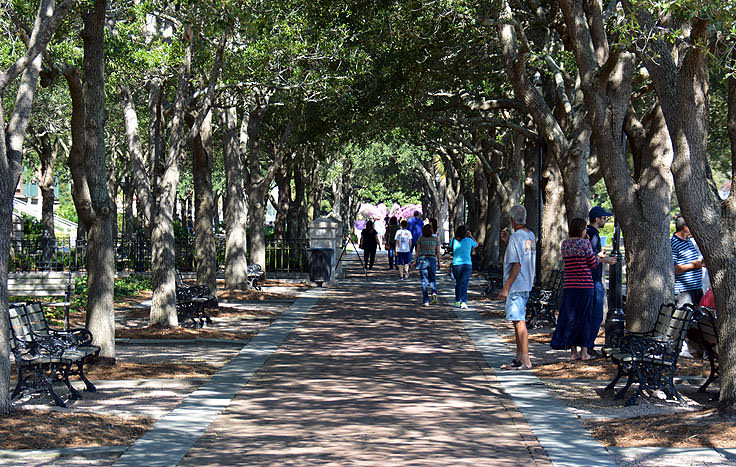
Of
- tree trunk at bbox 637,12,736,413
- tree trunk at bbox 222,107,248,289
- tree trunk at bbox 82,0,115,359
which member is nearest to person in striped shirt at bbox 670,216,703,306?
tree trunk at bbox 637,12,736,413

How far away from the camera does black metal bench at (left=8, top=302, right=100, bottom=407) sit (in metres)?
9.61

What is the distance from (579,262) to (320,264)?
16.6m

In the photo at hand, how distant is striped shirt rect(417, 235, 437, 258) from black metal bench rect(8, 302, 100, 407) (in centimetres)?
1135

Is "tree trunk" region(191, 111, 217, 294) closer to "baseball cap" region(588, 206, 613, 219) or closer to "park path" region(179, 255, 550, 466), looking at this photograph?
"park path" region(179, 255, 550, 466)

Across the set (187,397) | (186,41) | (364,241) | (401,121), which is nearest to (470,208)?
(364,241)

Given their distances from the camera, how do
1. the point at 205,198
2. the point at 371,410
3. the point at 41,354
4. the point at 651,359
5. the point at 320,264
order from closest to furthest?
the point at 371,410, the point at 651,359, the point at 41,354, the point at 205,198, the point at 320,264

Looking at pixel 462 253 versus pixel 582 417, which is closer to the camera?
pixel 582 417

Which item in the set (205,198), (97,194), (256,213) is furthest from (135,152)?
(256,213)

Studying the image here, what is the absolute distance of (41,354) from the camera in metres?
9.88

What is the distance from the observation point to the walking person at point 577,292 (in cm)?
1212

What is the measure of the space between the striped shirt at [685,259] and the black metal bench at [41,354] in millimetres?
7792

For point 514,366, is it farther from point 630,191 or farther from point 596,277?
point 630,191

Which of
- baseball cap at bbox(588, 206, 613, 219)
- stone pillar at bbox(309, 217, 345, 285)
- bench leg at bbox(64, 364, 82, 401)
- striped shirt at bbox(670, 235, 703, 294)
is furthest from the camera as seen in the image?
stone pillar at bbox(309, 217, 345, 285)

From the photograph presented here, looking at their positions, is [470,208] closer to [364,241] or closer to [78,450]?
[364,241]
